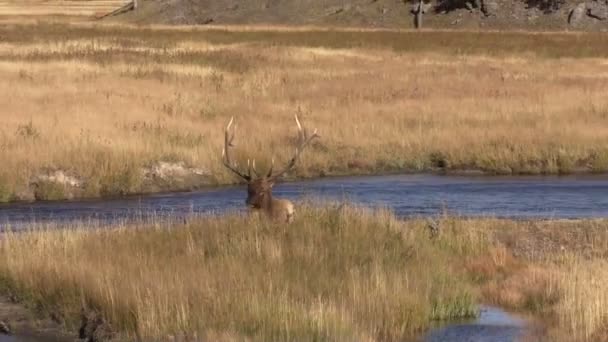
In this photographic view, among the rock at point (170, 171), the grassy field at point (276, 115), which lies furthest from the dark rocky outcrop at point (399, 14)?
the rock at point (170, 171)

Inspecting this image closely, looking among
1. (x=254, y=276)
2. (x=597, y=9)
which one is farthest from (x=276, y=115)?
(x=597, y=9)

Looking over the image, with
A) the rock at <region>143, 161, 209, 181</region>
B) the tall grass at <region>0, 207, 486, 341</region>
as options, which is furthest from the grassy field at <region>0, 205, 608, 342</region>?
the rock at <region>143, 161, 209, 181</region>

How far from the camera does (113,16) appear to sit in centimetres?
11044

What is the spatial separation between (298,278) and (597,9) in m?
76.8

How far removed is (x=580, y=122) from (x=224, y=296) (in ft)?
60.3

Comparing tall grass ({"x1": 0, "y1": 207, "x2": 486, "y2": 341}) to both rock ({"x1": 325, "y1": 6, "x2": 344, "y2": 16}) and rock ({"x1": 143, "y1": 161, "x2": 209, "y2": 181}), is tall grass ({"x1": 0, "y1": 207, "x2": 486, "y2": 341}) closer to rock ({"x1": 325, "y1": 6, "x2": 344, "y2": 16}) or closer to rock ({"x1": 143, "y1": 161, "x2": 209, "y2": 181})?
rock ({"x1": 143, "y1": 161, "x2": 209, "y2": 181})

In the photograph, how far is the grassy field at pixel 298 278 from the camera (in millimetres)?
11062

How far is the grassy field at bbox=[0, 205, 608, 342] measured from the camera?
1106cm

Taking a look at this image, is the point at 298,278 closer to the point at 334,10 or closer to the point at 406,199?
the point at 406,199

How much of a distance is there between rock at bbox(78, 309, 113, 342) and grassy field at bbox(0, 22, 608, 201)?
10.3 metres

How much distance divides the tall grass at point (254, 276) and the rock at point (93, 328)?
106 millimetres

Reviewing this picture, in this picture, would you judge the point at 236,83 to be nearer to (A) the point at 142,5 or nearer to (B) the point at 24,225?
(B) the point at 24,225

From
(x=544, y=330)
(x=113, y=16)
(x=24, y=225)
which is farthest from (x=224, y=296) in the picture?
(x=113, y=16)

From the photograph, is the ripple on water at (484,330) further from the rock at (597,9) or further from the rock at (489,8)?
the rock at (489,8)
